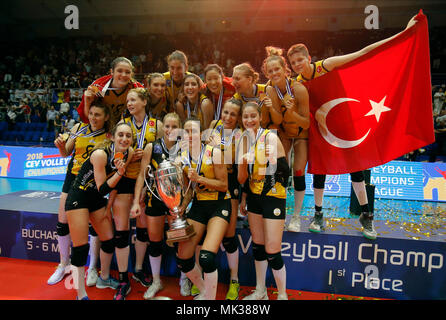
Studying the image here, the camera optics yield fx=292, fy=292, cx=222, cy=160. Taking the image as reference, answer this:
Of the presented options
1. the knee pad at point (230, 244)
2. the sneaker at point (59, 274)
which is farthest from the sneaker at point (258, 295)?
the sneaker at point (59, 274)

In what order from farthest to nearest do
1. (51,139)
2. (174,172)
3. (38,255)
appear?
(51,139) → (38,255) → (174,172)

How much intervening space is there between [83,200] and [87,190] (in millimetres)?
97

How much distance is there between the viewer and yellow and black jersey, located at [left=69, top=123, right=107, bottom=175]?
3057 millimetres

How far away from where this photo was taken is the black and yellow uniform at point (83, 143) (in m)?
3.06

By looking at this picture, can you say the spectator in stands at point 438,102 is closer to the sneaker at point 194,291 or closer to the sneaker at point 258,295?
the sneaker at point 258,295

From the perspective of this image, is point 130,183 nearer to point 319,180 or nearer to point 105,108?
point 105,108

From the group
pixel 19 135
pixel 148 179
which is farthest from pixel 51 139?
pixel 148 179

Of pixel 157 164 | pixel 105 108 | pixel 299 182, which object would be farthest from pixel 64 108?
pixel 299 182

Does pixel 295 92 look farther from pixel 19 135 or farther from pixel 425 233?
pixel 19 135

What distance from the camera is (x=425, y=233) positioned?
10.2 ft

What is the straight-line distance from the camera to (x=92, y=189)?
9.03 ft
